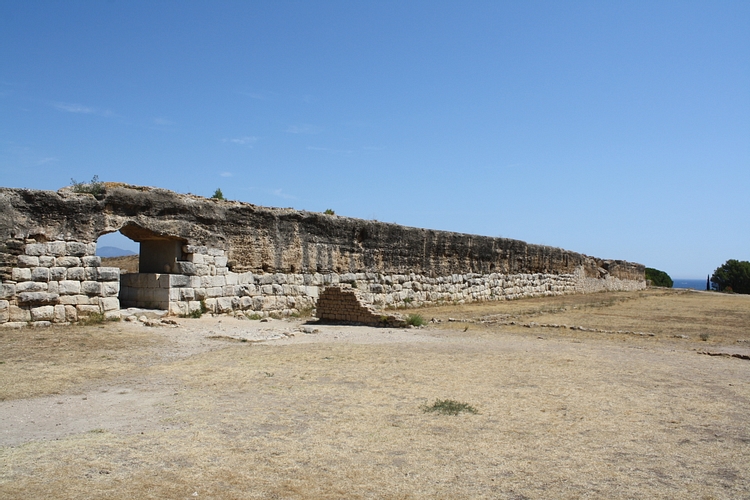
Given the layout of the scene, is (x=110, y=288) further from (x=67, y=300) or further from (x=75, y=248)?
(x=75, y=248)

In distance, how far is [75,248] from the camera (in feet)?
33.2

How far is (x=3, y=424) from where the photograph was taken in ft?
15.3

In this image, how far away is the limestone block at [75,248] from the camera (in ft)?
33.0

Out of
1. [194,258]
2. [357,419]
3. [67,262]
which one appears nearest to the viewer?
[357,419]

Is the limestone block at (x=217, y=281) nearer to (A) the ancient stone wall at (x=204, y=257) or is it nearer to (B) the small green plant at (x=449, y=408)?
(A) the ancient stone wall at (x=204, y=257)

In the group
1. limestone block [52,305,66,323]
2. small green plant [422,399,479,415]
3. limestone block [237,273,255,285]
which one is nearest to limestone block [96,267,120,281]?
limestone block [52,305,66,323]

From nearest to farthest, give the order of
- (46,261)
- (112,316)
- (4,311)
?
(4,311), (46,261), (112,316)

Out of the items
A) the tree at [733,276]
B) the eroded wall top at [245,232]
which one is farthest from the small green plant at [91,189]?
the tree at [733,276]

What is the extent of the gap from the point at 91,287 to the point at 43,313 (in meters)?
0.83

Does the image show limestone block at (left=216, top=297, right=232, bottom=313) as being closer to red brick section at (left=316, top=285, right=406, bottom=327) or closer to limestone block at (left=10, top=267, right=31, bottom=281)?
red brick section at (left=316, top=285, right=406, bottom=327)

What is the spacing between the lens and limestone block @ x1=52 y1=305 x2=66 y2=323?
9.83 metres

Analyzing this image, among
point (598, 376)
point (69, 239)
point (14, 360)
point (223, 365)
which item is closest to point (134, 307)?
point (69, 239)

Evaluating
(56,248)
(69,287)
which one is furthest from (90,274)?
(56,248)

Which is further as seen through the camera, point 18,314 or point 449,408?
point 18,314
